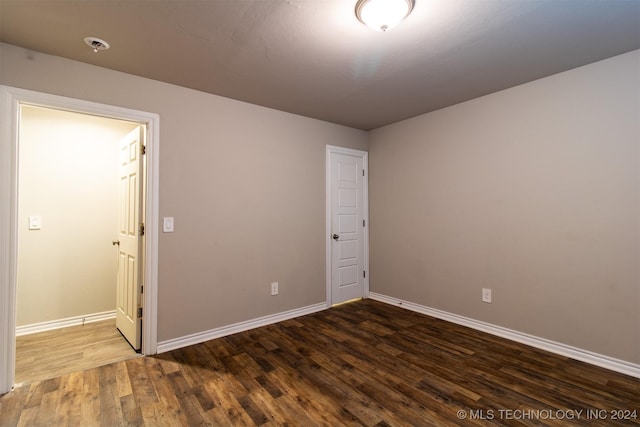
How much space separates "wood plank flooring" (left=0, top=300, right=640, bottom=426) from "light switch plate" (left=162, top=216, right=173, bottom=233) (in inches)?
43.3

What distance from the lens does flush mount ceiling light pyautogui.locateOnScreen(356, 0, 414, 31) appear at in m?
1.65

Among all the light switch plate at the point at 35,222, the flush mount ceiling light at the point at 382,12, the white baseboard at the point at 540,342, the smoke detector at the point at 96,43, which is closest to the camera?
the flush mount ceiling light at the point at 382,12

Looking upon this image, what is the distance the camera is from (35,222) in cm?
320

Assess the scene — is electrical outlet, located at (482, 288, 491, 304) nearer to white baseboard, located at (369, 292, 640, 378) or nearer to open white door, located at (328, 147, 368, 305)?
white baseboard, located at (369, 292, 640, 378)

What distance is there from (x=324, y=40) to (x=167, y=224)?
204 centimetres

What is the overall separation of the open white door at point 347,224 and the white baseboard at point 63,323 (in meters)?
2.76

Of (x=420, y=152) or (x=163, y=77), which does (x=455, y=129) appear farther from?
(x=163, y=77)

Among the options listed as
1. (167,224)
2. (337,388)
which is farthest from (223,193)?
(337,388)

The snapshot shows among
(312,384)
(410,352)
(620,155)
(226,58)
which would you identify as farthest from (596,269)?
(226,58)

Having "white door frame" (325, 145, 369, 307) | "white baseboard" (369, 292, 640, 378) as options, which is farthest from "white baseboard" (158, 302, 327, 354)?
"white baseboard" (369, 292, 640, 378)

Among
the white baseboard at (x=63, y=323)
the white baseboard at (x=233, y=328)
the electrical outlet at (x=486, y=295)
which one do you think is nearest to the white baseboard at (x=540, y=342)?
the electrical outlet at (x=486, y=295)

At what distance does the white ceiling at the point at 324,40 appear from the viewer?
1744 millimetres

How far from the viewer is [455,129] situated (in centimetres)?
337

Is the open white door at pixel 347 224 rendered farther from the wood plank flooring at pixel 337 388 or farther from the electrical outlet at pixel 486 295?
the electrical outlet at pixel 486 295
